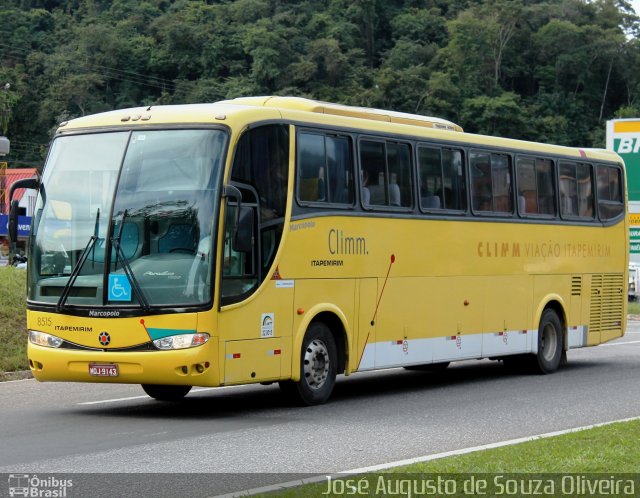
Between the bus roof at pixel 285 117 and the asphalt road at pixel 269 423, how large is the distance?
11.0ft

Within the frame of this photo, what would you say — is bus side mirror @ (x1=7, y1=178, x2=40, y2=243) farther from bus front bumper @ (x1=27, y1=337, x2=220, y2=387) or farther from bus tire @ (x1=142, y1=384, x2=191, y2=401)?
bus tire @ (x1=142, y1=384, x2=191, y2=401)

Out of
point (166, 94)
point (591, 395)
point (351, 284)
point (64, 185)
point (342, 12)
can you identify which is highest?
point (342, 12)

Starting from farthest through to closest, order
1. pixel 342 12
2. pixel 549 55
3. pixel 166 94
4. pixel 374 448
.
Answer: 1. pixel 342 12
2. pixel 549 55
3. pixel 166 94
4. pixel 374 448

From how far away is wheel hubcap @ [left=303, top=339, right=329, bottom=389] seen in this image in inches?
599

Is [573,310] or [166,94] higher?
[166,94]

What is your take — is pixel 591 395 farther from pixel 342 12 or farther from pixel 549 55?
pixel 342 12

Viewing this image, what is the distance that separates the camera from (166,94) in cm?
12419

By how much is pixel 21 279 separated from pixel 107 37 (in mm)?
108888

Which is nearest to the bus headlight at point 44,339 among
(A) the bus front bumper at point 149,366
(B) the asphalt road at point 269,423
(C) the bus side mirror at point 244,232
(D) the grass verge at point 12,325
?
(A) the bus front bumper at point 149,366

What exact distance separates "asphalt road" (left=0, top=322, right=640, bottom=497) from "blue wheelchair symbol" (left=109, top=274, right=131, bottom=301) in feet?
4.42

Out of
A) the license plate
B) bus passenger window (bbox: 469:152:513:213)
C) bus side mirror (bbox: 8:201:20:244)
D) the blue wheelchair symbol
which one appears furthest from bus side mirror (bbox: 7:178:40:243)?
bus passenger window (bbox: 469:152:513:213)

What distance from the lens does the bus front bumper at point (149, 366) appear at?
44.4 ft

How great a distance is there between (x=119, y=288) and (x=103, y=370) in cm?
91

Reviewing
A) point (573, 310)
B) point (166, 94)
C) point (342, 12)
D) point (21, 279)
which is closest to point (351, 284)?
point (573, 310)
